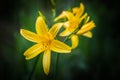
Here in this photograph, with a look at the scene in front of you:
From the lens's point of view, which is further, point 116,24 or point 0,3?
point 0,3

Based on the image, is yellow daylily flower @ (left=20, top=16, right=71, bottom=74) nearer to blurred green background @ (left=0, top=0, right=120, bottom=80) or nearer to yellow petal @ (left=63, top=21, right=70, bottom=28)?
yellow petal @ (left=63, top=21, right=70, bottom=28)

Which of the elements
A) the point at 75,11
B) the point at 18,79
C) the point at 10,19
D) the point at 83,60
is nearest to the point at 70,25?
the point at 75,11

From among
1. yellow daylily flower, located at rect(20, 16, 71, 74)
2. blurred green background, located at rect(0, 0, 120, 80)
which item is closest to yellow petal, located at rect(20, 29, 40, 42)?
yellow daylily flower, located at rect(20, 16, 71, 74)

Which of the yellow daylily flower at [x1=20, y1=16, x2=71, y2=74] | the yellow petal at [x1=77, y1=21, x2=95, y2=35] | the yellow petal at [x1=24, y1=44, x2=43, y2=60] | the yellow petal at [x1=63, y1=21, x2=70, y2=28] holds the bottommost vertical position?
the yellow petal at [x1=24, y1=44, x2=43, y2=60]

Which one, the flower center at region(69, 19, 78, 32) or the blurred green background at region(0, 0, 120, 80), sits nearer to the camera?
the flower center at region(69, 19, 78, 32)

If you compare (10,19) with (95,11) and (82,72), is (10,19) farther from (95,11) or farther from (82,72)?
(82,72)

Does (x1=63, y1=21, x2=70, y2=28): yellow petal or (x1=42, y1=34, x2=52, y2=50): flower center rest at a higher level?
(x1=63, y1=21, x2=70, y2=28): yellow petal
